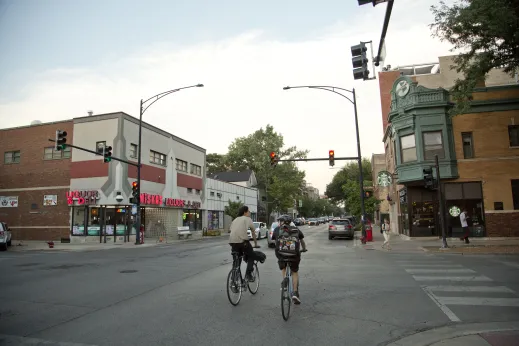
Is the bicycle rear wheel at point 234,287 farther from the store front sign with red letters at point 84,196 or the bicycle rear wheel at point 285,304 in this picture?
the store front sign with red letters at point 84,196

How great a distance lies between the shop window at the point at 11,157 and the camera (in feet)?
108

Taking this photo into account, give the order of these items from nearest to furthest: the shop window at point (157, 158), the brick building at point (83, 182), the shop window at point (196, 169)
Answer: the brick building at point (83, 182) < the shop window at point (157, 158) < the shop window at point (196, 169)

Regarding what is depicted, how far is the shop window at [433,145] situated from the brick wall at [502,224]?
4599mm

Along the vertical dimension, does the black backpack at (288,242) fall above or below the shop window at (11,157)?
below

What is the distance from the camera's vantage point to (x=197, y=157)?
42281 millimetres

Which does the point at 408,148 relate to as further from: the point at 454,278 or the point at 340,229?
the point at 454,278

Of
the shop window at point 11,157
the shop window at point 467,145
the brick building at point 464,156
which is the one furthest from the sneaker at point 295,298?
the shop window at point 11,157

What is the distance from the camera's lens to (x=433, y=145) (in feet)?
72.9

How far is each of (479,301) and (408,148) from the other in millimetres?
17479

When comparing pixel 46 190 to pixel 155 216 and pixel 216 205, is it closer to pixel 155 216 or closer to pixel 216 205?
pixel 155 216

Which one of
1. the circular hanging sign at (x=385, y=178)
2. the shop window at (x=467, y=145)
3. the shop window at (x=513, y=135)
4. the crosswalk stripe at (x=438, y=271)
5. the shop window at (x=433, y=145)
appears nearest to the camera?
the crosswalk stripe at (x=438, y=271)

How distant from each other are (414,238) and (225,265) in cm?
1499

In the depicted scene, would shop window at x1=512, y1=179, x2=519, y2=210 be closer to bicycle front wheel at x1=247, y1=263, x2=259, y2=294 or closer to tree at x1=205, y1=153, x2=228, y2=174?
bicycle front wheel at x1=247, y1=263, x2=259, y2=294

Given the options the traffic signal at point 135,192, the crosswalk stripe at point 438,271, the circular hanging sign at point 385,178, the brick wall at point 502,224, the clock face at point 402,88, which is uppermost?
the clock face at point 402,88
